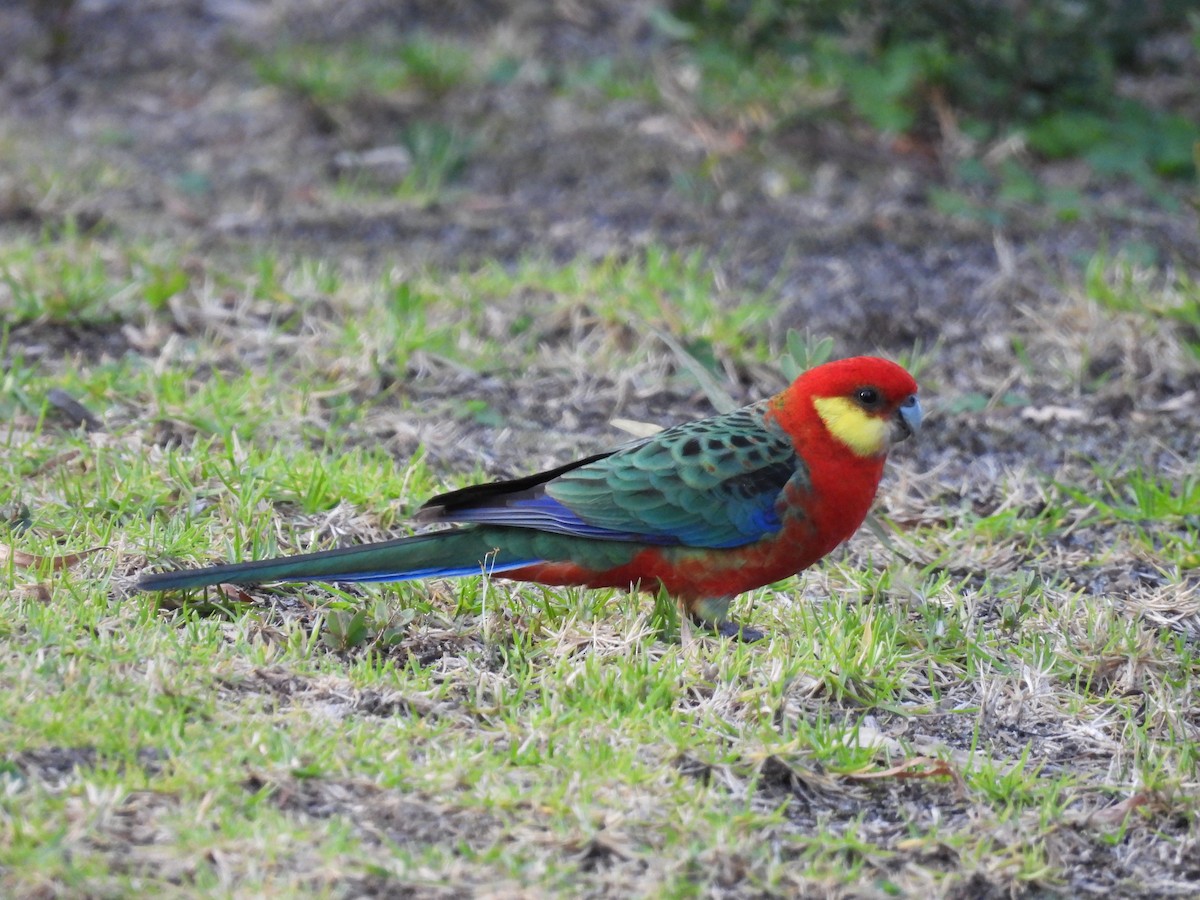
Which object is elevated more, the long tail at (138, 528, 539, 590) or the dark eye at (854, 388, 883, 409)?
the dark eye at (854, 388, 883, 409)

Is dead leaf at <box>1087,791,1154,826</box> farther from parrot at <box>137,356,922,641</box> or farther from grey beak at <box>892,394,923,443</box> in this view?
grey beak at <box>892,394,923,443</box>

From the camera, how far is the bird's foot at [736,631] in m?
3.54

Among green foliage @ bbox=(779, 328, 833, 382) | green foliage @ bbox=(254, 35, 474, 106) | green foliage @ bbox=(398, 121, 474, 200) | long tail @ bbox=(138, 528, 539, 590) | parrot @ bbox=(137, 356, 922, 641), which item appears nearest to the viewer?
long tail @ bbox=(138, 528, 539, 590)

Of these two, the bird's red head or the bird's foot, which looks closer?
the bird's foot

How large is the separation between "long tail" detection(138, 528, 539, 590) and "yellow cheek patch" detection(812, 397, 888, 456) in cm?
81

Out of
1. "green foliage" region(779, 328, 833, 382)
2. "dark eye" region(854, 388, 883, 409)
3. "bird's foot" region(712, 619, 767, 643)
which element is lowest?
"bird's foot" region(712, 619, 767, 643)

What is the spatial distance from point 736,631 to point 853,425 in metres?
0.58

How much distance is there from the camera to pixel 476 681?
320cm

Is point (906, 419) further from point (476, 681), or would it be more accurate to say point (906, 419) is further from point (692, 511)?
point (476, 681)

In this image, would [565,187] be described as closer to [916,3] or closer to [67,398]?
[916,3]

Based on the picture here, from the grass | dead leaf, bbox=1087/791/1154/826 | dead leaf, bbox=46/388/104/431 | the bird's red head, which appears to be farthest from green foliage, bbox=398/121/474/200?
dead leaf, bbox=1087/791/1154/826

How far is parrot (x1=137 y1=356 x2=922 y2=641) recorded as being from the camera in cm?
346

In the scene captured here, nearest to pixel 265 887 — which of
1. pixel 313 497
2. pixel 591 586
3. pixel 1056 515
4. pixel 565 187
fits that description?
pixel 591 586

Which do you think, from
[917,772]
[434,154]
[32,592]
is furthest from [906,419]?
[434,154]
